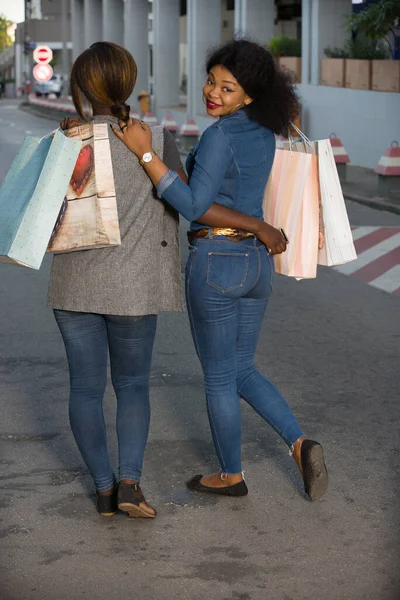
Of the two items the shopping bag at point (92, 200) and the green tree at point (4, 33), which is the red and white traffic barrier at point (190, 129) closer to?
the shopping bag at point (92, 200)

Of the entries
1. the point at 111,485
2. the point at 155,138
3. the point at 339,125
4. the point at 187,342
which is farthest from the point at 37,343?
the point at 339,125

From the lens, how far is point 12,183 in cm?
473

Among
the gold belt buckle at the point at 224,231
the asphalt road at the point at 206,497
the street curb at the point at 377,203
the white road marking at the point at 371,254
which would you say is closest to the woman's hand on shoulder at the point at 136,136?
the gold belt buckle at the point at 224,231

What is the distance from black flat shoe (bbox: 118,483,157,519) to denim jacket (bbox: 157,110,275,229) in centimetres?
106

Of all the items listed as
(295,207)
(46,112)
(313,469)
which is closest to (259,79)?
(295,207)

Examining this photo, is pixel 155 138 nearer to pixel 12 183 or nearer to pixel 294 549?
pixel 12 183

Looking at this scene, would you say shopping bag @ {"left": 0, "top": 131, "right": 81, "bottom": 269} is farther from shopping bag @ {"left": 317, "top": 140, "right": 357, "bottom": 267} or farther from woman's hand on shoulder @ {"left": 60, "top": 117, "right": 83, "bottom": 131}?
shopping bag @ {"left": 317, "top": 140, "right": 357, "bottom": 267}

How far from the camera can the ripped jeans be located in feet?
16.0

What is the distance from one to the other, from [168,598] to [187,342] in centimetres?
444

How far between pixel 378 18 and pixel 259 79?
18.9 metres

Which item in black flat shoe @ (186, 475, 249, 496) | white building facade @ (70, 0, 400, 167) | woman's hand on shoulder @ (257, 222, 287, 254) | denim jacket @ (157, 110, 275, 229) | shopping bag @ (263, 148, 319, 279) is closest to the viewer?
denim jacket @ (157, 110, 275, 229)

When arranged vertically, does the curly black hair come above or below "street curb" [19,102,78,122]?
above

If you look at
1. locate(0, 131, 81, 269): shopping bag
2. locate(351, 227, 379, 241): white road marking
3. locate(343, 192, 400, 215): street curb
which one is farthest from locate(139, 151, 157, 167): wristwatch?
locate(343, 192, 400, 215): street curb

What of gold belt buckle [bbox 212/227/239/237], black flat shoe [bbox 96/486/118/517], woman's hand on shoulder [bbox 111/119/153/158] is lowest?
black flat shoe [bbox 96/486/118/517]
